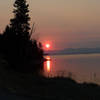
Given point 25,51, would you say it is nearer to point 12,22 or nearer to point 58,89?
point 12,22

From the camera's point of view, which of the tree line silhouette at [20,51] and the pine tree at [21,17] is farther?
the pine tree at [21,17]

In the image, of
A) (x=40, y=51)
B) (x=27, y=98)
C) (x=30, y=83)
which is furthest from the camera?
(x=40, y=51)

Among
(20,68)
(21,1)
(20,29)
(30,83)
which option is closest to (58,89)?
(30,83)

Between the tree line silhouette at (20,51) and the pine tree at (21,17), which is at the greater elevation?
the pine tree at (21,17)

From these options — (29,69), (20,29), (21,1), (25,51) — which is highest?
(21,1)

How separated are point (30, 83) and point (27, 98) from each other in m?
6.86

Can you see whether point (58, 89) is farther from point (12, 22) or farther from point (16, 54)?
point (12, 22)

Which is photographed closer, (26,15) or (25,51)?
(25,51)

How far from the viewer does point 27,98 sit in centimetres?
1429

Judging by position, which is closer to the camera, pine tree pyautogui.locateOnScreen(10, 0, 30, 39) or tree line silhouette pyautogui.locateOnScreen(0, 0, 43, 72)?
tree line silhouette pyautogui.locateOnScreen(0, 0, 43, 72)

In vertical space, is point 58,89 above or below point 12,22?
below

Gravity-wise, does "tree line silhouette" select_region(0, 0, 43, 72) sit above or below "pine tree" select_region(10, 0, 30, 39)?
below

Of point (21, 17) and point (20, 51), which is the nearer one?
point (20, 51)

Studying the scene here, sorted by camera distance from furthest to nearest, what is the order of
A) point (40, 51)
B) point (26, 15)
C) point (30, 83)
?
point (26, 15)
point (40, 51)
point (30, 83)
